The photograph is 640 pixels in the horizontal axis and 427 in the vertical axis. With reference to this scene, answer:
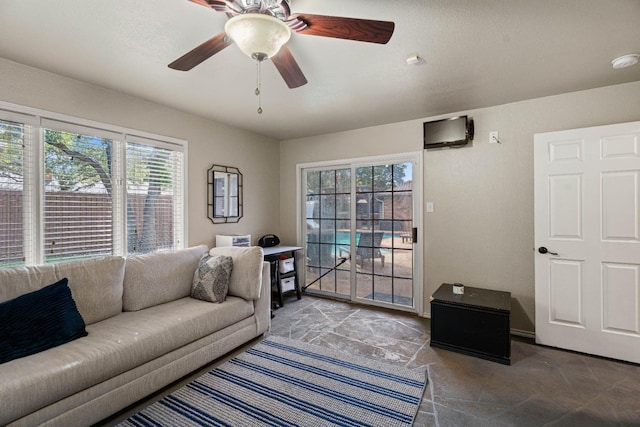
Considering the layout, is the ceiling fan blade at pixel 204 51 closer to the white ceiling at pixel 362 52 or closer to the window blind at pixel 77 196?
the white ceiling at pixel 362 52

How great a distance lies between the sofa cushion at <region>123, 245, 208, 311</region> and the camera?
2.54m

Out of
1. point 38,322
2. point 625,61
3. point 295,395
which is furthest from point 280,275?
point 625,61

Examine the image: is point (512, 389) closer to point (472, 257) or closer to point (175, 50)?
point (472, 257)

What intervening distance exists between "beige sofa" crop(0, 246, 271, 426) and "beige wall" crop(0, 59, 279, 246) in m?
0.79

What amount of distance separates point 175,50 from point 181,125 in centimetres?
143

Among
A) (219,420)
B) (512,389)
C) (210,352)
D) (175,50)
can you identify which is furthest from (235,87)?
(512,389)

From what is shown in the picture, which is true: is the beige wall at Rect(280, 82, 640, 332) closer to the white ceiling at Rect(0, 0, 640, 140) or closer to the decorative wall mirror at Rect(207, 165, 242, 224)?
the white ceiling at Rect(0, 0, 640, 140)

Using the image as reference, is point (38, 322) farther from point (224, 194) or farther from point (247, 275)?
point (224, 194)

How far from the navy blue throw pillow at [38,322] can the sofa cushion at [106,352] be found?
7 centimetres

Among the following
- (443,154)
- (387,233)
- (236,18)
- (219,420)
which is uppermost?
(236,18)

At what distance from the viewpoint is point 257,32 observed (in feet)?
4.68

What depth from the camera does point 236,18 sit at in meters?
1.40

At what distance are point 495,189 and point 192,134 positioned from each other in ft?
11.6

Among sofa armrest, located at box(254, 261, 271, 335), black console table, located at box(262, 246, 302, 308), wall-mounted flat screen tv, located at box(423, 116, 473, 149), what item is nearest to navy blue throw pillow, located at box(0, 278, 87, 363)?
sofa armrest, located at box(254, 261, 271, 335)
